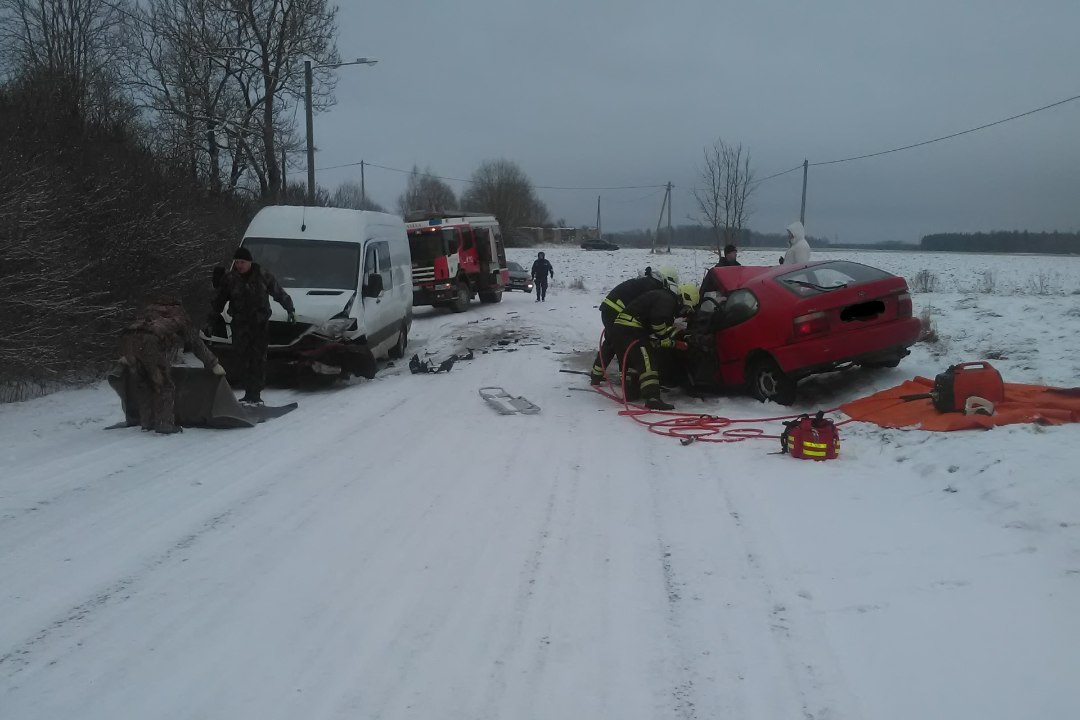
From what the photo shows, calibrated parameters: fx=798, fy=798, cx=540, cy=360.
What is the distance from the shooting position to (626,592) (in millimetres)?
4102

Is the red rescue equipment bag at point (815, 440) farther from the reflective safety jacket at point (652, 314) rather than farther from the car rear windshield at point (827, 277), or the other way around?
the reflective safety jacket at point (652, 314)

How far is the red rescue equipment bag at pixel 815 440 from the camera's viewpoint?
6.45 m

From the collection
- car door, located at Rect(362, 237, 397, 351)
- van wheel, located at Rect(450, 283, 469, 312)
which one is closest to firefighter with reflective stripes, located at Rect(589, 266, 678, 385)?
car door, located at Rect(362, 237, 397, 351)

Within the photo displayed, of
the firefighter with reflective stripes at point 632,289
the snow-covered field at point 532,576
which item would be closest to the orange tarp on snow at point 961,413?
the snow-covered field at point 532,576

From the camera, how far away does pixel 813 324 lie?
8117 mm

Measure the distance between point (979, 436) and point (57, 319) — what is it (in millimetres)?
9395

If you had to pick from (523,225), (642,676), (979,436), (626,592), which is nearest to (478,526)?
(626,592)

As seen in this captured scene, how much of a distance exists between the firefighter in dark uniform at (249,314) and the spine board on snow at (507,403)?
2566 mm

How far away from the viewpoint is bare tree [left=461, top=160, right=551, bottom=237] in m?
71.6

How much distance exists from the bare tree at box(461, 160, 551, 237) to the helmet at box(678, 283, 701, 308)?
196 feet

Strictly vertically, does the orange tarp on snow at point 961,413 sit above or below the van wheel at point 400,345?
above

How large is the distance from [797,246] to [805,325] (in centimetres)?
339

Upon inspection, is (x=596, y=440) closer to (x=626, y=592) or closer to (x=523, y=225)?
(x=626, y=592)

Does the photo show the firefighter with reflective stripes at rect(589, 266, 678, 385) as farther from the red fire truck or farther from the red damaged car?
the red fire truck
